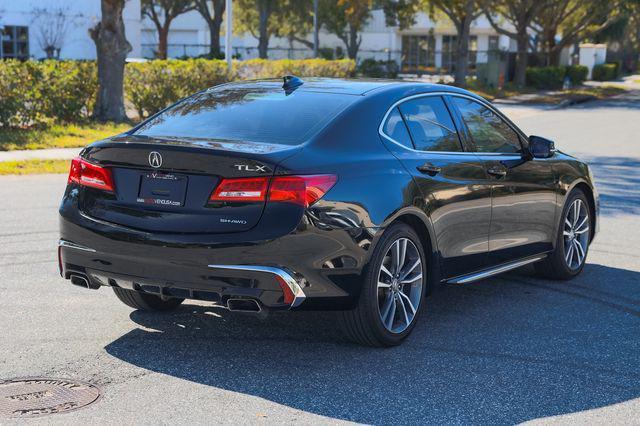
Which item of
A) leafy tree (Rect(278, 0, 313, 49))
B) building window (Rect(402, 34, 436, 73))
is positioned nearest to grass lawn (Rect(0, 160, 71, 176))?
leafy tree (Rect(278, 0, 313, 49))

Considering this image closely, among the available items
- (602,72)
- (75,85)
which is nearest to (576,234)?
(75,85)

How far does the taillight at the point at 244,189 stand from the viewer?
5137mm

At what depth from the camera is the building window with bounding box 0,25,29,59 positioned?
4778cm

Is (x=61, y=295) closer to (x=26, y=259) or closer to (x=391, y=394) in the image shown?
(x=26, y=259)

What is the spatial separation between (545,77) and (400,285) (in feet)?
158

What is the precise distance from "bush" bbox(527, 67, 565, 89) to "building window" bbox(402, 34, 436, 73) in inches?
1093

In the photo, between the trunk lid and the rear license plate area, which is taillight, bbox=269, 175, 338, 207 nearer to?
the trunk lid

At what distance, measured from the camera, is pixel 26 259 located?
8.17 meters

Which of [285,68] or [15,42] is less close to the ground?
[15,42]

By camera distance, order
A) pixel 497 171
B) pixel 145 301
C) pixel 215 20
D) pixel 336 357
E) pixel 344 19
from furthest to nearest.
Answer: pixel 344 19 → pixel 215 20 → pixel 497 171 → pixel 145 301 → pixel 336 357

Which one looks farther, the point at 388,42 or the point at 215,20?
the point at 388,42

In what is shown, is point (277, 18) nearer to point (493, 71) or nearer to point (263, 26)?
point (263, 26)

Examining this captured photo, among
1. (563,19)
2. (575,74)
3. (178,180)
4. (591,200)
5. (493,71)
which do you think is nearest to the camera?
(178,180)

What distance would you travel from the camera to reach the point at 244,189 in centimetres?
514
